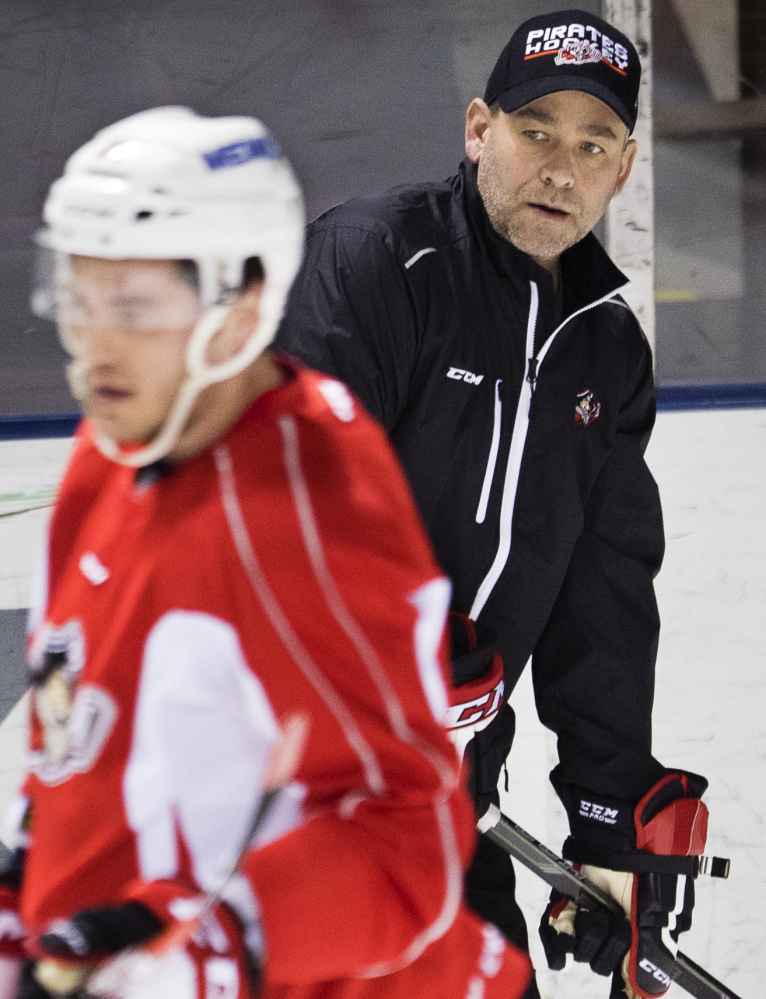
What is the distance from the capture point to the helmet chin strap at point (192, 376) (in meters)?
0.62

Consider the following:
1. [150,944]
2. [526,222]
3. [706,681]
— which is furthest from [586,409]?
[706,681]

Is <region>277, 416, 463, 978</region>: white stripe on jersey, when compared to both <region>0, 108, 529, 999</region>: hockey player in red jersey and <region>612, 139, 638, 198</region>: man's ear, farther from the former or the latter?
<region>612, 139, 638, 198</region>: man's ear

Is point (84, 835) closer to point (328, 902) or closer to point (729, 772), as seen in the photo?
point (328, 902)

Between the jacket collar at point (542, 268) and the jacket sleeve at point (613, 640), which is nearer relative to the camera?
the jacket collar at point (542, 268)

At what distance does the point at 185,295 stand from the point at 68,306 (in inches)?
2.6

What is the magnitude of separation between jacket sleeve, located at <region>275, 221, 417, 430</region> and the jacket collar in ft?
0.42

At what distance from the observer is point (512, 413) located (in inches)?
52.8

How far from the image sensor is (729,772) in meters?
2.16

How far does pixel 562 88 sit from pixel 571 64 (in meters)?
0.03

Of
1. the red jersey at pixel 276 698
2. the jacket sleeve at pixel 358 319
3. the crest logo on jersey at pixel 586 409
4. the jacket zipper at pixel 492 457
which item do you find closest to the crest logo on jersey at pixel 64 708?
the red jersey at pixel 276 698

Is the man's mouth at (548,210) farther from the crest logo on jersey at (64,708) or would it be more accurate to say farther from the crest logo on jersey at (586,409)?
the crest logo on jersey at (64,708)

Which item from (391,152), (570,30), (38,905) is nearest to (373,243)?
(570,30)

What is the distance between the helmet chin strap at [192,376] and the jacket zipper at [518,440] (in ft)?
2.33

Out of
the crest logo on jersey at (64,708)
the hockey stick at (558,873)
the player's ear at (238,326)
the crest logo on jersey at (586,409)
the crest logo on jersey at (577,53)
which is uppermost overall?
the crest logo on jersey at (577,53)
